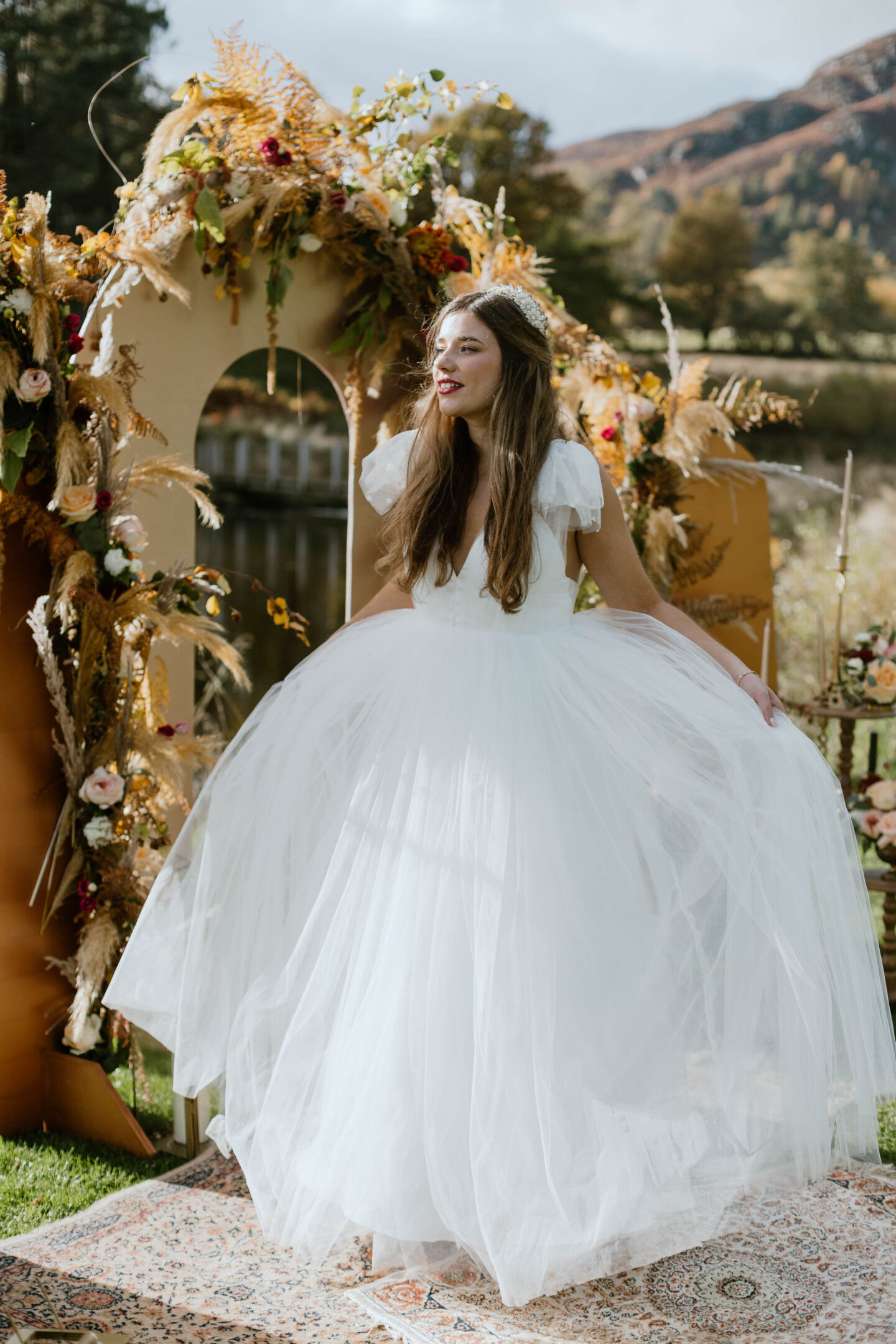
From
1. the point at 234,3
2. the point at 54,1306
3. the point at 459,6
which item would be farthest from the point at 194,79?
the point at 459,6

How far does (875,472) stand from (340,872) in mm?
8938

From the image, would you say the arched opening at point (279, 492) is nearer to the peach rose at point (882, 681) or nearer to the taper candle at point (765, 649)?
the taper candle at point (765, 649)

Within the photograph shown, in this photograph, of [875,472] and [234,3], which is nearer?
[234,3]

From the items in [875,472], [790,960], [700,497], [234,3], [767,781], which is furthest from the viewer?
[875,472]

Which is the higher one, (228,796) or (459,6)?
(459,6)

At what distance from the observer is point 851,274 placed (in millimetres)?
10047

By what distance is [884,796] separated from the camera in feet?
12.3

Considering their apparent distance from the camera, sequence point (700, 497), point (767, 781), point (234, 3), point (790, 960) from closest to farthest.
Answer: point (790, 960) → point (767, 781) → point (700, 497) → point (234, 3)

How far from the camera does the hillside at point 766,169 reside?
10.0m

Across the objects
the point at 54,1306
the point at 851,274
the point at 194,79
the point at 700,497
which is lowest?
the point at 54,1306

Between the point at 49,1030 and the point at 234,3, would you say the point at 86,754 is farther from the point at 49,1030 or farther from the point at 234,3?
the point at 234,3

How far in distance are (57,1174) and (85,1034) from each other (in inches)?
12.5

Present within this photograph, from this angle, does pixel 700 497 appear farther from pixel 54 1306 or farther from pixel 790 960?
pixel 54 1306

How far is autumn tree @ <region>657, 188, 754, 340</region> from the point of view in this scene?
10125 millimetres
